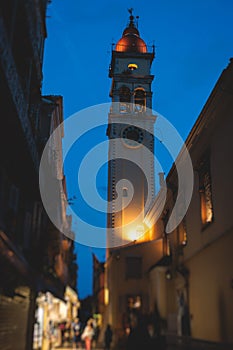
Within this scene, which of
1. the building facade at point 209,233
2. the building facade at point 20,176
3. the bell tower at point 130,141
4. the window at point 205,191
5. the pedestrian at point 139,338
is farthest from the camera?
the bell tower at point 130,141

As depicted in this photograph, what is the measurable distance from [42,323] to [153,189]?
1734 cm

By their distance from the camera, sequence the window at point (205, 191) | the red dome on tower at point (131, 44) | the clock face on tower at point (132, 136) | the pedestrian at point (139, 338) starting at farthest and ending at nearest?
1. the red dome on tower at point (131, 44)
2. the clock face on tower at point (132, 136)
3. the window at point (205, 191)
4. the pedestrian at point (139, 338)

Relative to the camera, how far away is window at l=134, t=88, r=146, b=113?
4269 centimetres

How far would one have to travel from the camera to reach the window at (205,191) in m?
14.4

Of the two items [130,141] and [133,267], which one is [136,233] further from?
[130,141]

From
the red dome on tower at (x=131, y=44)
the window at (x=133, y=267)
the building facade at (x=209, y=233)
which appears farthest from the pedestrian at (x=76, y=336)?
the red dome on tower at (x=131, y=44)

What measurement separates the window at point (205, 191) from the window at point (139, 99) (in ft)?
92.1

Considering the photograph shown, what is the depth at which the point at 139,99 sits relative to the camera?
4322 centimetres

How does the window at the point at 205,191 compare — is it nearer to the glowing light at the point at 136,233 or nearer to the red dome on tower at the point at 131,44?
the glowing light at the point at 136,233

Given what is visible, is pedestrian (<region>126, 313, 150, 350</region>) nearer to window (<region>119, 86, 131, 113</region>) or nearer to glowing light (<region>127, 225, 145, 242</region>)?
glowing light (<region>127, 225, 145, 242</region>)

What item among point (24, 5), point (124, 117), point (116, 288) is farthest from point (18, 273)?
point (124, 117)

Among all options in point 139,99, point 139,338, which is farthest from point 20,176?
point 139,99

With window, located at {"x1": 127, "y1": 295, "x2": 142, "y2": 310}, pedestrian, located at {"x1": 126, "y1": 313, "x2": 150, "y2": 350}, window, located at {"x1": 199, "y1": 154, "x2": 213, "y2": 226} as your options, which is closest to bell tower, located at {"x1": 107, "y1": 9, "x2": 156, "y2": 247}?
window, located at {"x1": 127, "y1": 295, "x2": 142, "y2": 310}

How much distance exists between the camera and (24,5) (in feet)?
36.4
